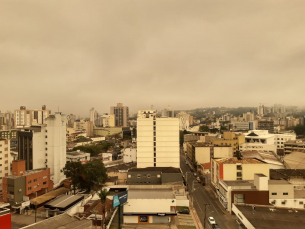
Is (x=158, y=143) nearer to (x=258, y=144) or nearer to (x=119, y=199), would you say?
(x=119, y=199)

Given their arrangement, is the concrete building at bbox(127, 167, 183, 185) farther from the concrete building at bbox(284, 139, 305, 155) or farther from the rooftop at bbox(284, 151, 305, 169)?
the concrete building at bbox(284, 139, 305, 155)

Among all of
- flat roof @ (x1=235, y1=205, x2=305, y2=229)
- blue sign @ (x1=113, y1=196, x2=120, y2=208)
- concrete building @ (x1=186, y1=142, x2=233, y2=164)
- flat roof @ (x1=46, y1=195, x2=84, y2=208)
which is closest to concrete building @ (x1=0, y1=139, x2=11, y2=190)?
flat roof @ (x1=46, y1=195, x2=84, y2=208)

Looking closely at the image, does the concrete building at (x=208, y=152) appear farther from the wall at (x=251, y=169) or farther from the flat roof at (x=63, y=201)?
the flat roof at (x=63, y=201)

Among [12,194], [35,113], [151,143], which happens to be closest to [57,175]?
[12,194]

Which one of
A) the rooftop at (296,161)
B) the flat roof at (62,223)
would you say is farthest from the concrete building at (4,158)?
the rooftop at (296,161)

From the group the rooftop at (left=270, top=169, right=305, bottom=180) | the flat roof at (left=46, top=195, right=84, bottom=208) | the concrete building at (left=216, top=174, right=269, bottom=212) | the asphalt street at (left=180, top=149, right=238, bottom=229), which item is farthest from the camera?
the rooftop at (left=270, top=169, right=305, bottom=180)

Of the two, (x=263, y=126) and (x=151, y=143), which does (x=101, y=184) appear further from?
(x=263, y=126)
